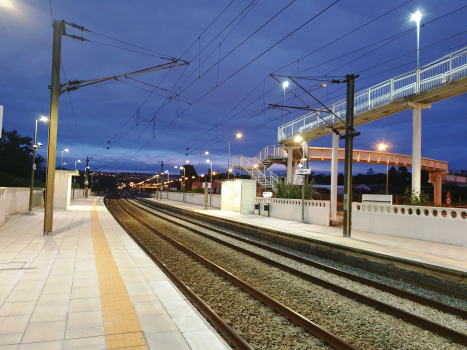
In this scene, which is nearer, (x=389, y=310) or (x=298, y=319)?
(x=298, y=319)

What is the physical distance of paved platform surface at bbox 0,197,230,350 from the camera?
387 centimetres

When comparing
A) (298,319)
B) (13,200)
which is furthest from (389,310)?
(13,200)

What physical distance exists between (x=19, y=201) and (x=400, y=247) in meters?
21.9

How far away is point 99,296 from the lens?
5387mm

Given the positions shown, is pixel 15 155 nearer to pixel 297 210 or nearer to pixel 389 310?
pixel 297 210

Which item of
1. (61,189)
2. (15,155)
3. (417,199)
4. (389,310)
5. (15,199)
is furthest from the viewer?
(15,155)

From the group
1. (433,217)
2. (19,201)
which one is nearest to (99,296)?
(433,217)

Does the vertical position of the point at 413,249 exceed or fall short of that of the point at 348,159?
it falls short

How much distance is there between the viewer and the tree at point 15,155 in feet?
183

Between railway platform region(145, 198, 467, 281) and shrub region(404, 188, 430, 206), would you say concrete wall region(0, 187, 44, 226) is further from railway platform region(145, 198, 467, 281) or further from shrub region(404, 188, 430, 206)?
shrub region(404, 188, 430, 206)

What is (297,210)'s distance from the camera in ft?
66.6

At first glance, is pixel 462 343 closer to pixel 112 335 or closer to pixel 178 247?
pixel 112 335

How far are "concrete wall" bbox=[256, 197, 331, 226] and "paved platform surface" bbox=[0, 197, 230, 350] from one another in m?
11.9

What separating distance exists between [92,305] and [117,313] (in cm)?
56
